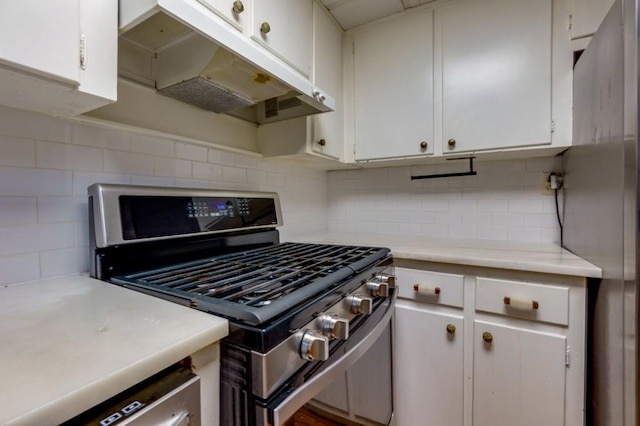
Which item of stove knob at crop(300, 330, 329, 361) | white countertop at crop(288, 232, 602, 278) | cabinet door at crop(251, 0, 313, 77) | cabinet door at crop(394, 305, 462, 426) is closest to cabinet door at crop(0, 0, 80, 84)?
cabinet door at crop(251, 0, 313, 77)

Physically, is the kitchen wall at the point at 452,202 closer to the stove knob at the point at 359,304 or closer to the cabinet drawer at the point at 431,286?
the cabinet drawer at the point at 431,286

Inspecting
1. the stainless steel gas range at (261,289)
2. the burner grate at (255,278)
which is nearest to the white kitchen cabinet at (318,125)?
the stainless steel gas range at (261,289)

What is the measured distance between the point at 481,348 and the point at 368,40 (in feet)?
5.60

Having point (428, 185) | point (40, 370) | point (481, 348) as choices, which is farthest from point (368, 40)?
point (40, 370)

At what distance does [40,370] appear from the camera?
15.6 inches

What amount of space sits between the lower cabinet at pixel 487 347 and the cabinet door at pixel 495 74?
0.70 m

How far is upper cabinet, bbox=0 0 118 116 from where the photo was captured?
1.84 feet

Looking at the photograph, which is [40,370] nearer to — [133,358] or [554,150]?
[133,358]

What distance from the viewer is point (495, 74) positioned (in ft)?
4.77

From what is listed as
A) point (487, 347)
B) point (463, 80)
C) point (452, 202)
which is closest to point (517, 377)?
point (487, 347)

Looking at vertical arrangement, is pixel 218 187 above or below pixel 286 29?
below

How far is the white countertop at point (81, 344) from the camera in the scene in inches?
13.8

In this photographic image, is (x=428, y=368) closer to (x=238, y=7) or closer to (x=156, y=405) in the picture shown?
(x=156, y=405)

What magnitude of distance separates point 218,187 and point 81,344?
0.99 m
